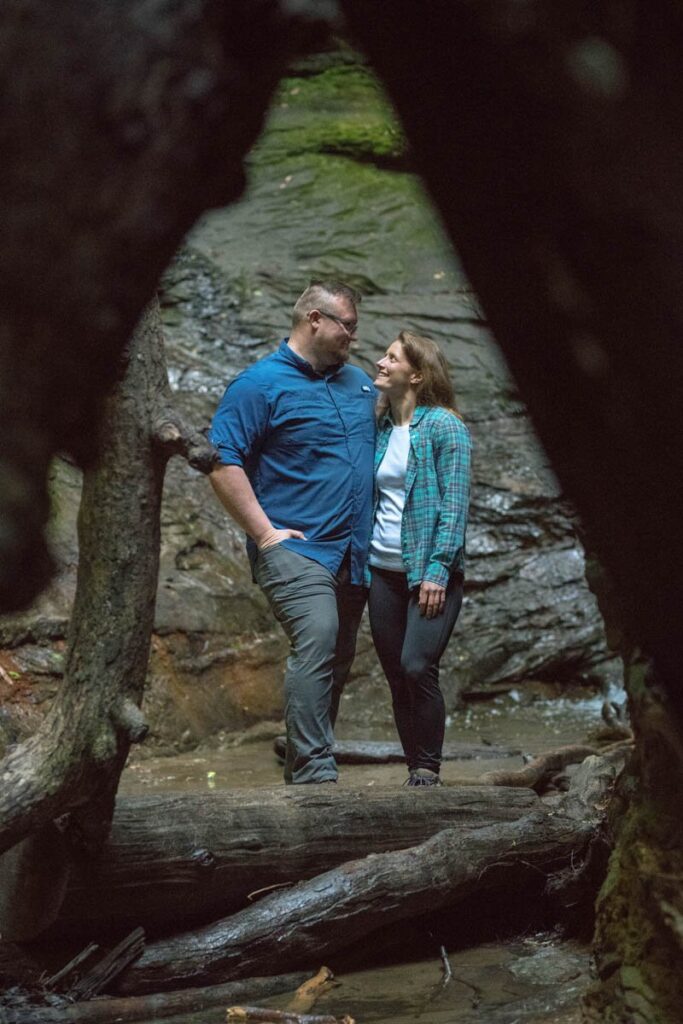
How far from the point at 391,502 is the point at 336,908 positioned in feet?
6.98

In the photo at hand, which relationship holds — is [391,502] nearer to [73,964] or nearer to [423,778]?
[423,778]

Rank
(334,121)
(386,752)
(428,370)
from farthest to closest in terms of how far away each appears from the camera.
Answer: (334,121) < (386,752) < (428,370)

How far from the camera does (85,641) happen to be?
409 centimetres

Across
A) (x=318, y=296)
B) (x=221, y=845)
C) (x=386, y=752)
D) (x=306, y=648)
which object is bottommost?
(x=386, y=752)

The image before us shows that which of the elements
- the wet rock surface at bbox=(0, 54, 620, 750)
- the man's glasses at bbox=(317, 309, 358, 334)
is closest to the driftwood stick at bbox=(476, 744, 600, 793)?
the wet rock surface at bbox=(0, 54, 620, 750)

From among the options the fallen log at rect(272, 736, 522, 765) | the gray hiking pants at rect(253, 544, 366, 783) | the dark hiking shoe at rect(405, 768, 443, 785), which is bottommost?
the fallen log at rect(272, 736, 522, 765)

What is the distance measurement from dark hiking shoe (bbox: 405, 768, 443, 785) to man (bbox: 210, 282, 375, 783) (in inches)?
15.6

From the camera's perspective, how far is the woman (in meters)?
5.79

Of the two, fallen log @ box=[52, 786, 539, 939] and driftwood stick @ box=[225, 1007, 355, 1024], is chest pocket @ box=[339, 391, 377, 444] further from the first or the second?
driftwood stick @ box=[225, 1007, 355, 1024]

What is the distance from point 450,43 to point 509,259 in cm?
22

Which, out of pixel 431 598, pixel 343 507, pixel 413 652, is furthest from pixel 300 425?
pixel 413 652

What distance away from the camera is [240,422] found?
229 inches

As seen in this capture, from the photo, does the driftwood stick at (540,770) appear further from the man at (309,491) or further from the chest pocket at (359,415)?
the chest pocket at (359,415)

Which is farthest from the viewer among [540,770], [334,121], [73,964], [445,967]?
[334,121]
